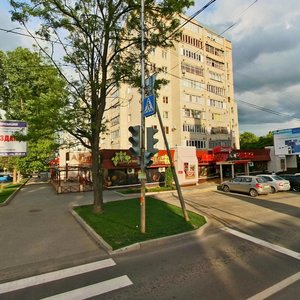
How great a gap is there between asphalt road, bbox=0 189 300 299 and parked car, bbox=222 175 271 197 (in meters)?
10.8

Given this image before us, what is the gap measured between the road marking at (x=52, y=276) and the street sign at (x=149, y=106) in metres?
4.74

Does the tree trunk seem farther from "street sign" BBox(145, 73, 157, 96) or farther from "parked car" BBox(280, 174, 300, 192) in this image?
"parked car" BBox(280, 174, 300, 192)

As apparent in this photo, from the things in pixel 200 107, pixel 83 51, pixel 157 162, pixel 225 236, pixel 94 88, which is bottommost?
pixel 225 236

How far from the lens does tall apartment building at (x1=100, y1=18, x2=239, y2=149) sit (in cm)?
4403

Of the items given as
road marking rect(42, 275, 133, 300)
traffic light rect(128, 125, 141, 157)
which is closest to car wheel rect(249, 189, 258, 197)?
traffic light rect(128, 125, 141, 157)

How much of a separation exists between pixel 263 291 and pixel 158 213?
7.88 meters

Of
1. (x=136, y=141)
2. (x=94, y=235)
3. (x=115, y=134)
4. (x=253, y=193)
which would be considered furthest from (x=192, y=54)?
(x=94, y=235)

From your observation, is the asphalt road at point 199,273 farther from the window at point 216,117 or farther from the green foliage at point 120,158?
the window at point 216,117

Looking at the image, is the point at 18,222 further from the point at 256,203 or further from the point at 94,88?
the point at 256,203

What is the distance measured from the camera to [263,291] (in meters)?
5.50

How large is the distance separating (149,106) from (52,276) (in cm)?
581

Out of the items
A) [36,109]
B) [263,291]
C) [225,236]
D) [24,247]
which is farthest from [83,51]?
[263,291]

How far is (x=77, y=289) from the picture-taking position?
19.3ft

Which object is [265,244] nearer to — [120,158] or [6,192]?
[120,158]
